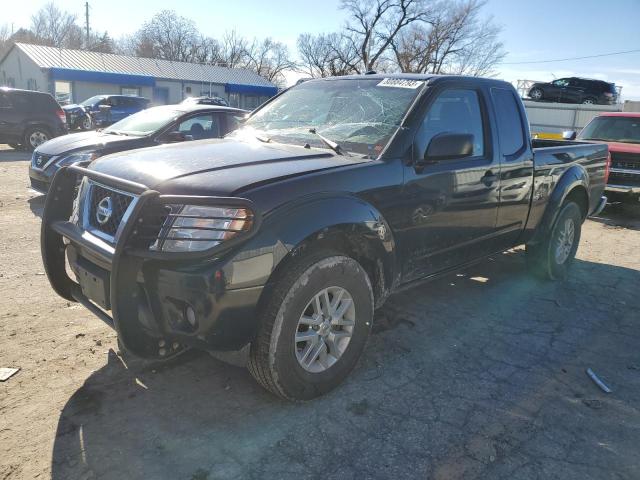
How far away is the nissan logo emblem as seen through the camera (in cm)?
280

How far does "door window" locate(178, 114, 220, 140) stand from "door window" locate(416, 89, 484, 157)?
4.72 meters

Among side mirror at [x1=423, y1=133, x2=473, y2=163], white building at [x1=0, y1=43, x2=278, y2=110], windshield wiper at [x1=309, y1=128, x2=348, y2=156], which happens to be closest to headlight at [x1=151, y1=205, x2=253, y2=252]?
windshield wiper at [x1=309, y1=128, x2=348, y2=156]

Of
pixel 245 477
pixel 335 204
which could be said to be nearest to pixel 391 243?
pixel 335 204

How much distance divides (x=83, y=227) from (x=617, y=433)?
3184 mm

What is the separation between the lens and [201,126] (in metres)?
7.95

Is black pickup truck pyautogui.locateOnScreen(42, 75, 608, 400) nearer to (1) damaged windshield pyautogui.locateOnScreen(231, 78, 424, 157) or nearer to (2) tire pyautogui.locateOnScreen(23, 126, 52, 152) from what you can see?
(1) damaged windshield pyautogui.locateOnScreen(231, 78, 424, 157)

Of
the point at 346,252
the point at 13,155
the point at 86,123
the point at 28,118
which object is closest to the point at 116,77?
the point at 86,123

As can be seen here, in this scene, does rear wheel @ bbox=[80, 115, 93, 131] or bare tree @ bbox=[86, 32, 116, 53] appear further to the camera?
bare tree @ bbox=[86, 32, 116, 53]

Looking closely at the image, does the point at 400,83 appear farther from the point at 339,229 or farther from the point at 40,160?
the point at 40,160

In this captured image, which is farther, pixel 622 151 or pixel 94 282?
pixel 622 151

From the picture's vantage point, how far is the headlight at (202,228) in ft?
7.90

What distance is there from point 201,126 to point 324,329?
5817 mm

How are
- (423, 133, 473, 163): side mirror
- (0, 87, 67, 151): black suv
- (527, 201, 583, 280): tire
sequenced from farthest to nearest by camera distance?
(0, 87, 67, 151): black suv, (527, 201, 583, 280): tire, (423, 133, 473, 163): side mirror

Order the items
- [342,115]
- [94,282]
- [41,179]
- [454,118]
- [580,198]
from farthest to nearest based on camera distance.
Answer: [41,179]
[580,198]
[454,118]
[342,115]
[94,282]
